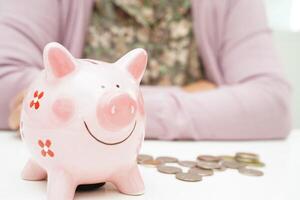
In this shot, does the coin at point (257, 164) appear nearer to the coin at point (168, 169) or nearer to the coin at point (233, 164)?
the coin at point (233, 164)

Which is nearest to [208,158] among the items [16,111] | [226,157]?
[226,157]

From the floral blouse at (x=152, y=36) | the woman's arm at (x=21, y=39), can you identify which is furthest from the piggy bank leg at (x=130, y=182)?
the floral blouse at (x=152, y=36)

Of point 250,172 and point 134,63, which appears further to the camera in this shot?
point 250,172

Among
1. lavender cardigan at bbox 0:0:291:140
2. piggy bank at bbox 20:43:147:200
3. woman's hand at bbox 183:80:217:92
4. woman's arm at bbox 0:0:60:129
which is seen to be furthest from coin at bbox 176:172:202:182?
woman's hand at bbox 183:80:217:92

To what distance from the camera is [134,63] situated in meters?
0.46

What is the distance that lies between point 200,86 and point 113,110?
2.13ft

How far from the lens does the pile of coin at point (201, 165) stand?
1.82ft

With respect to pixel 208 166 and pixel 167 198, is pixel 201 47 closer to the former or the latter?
pixel 208 166

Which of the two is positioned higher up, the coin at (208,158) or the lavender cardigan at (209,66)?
the lavender cardigan at (209,66)

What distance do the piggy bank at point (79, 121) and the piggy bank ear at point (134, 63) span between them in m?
0.02

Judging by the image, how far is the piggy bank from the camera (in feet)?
1.33

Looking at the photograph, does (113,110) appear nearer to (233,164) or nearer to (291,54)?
(233,164)

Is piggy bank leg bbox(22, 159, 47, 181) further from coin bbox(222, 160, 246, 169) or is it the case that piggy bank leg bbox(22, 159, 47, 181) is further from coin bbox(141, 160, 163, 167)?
coin bbox(222, 160, 246, 169)

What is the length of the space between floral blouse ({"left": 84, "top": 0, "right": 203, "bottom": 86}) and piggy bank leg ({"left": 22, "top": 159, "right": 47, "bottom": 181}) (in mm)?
528
